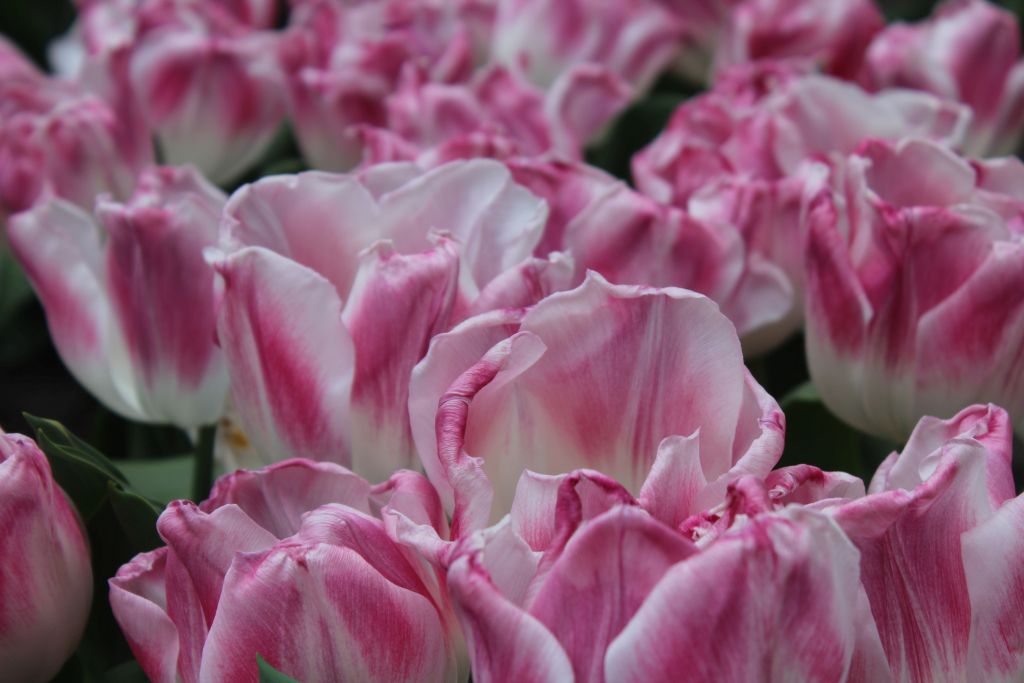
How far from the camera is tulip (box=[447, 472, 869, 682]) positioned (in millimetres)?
337

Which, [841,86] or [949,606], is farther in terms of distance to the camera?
[841,86]

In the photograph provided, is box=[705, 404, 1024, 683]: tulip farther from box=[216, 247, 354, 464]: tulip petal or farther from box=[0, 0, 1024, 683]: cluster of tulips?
box=[216, 247, 354, 464]: tulip petal

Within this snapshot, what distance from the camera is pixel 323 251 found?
56cm

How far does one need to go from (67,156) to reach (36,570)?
46 centimetres

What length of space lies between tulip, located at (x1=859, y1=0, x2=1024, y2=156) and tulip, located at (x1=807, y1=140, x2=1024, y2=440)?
358 millimetres

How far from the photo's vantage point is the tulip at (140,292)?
1.99 ft

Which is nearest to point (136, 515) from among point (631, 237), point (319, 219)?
point (319, 219)

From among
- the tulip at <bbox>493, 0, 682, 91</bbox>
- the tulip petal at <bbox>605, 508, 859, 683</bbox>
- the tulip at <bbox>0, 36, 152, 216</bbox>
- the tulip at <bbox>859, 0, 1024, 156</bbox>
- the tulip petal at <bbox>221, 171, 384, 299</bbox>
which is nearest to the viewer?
the tulip petal at <bbox>605, 508, 859, 683</bbox>

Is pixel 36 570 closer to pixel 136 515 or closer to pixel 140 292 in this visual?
pixel 136 515

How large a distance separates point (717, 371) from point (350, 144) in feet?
1.92

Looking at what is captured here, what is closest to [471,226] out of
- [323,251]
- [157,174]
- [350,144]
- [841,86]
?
[323,251]

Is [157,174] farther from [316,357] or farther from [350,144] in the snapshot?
[350,144]

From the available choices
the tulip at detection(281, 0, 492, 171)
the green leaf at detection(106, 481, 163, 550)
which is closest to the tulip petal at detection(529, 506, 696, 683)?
the green leaf at detection(106, 481, 163, 550)

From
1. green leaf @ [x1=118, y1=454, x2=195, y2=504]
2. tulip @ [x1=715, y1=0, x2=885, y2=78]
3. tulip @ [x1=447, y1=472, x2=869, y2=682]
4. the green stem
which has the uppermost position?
tulip @ [x1=447, y1=472, x2=869, y2=682]
